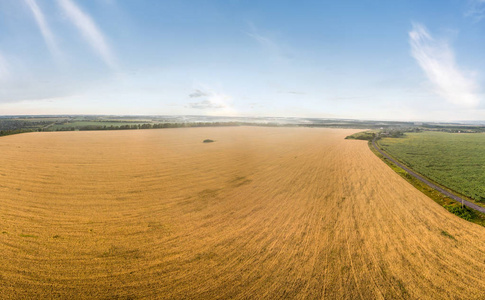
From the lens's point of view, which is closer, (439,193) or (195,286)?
(195,286)

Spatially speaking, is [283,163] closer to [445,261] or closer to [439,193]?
[439,193]

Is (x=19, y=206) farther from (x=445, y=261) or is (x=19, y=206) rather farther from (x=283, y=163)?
(x=283, y=163)

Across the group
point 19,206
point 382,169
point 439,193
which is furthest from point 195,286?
point 382,169

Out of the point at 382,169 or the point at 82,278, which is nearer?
the point at 82,278

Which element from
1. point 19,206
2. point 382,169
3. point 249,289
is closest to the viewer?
point 249,289

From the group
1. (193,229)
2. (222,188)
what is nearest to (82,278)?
(193,229)

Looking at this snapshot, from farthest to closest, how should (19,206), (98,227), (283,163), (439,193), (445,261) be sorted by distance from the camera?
(283,163)
(439,193)
(19,206)
(98,227)
(445,261)
